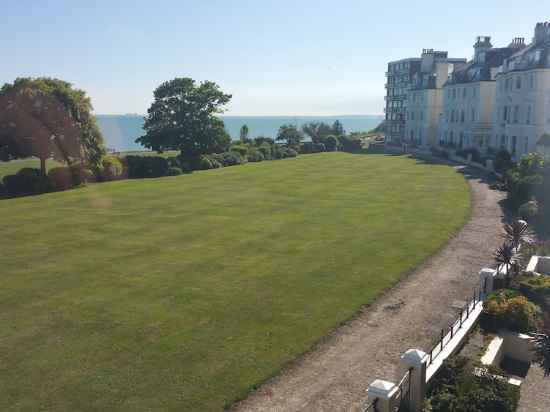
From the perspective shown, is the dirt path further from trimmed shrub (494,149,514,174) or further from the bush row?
the bush row

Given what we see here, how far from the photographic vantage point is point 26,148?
49375 millimetres

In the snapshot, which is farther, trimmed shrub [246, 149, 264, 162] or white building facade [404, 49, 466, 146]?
white building facade [404, 49, 466, 146]

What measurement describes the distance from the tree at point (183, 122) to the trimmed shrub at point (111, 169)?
9580mm

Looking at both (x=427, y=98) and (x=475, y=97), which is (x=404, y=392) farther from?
(x=427, y=98)

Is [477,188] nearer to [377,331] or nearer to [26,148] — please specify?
[377,331]

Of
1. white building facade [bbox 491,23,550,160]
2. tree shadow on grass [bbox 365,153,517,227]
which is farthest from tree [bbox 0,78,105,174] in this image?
white building facade [bbox 491,23,550,160]

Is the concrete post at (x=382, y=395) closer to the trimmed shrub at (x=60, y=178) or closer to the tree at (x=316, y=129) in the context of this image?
the trimmed shrub at (x=60, y=178)

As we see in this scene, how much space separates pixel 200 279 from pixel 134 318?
15.4 ft

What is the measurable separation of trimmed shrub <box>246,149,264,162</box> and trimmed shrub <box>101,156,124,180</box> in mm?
24258

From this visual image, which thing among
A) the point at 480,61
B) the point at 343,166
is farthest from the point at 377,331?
the point at 480,61

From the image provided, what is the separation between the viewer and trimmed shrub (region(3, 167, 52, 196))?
48469 millimetres

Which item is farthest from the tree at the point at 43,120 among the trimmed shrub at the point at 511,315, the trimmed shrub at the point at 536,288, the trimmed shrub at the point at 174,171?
the trimmed shrub at the point at 511,315

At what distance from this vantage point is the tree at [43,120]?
159 ft

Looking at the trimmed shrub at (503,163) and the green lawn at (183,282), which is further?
the trimmed shrub at (503,163)
